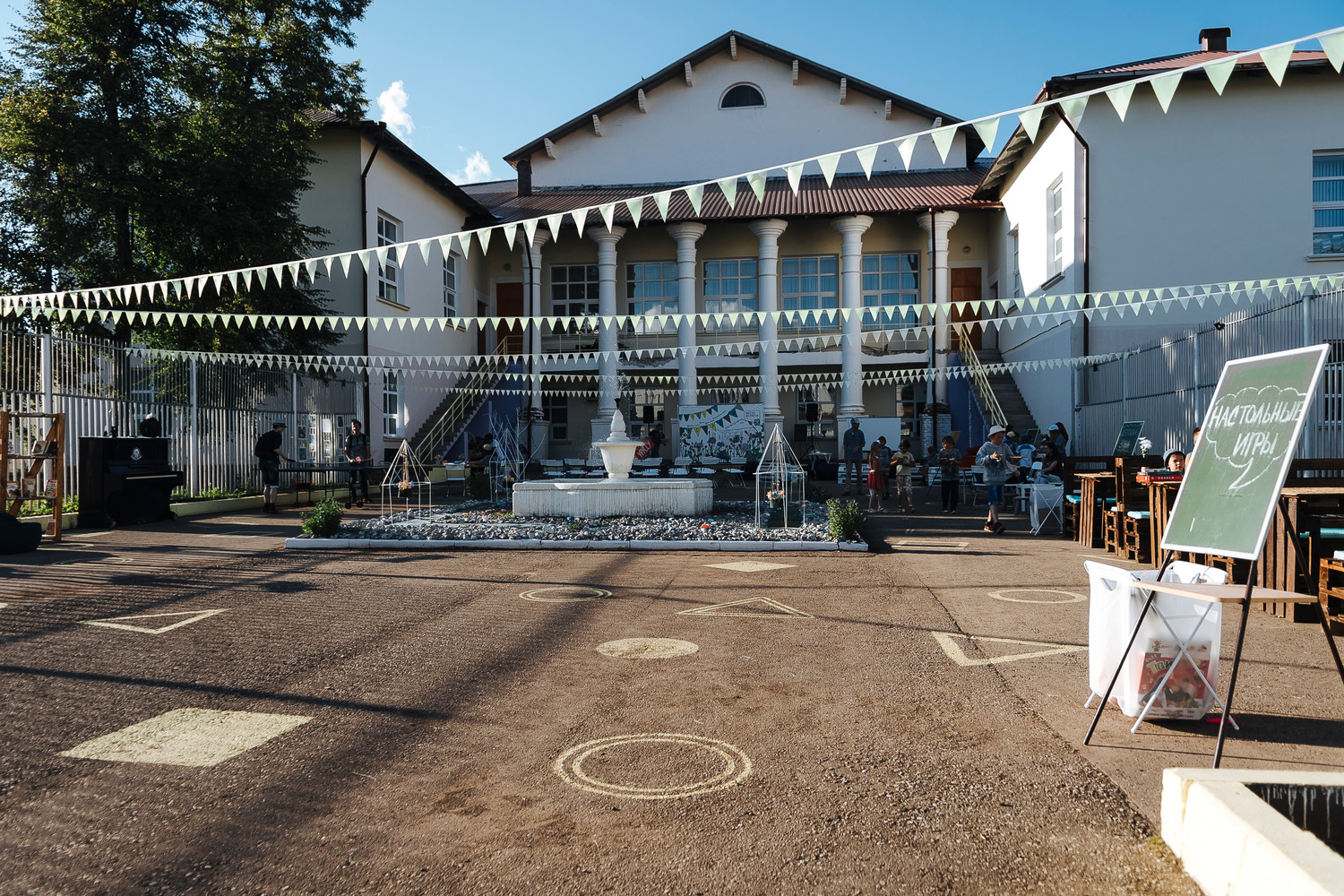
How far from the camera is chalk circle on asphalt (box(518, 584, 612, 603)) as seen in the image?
7.39 meters

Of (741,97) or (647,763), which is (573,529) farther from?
(741,97)

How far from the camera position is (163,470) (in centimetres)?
1400

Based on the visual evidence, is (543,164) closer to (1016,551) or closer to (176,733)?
(1016,551)

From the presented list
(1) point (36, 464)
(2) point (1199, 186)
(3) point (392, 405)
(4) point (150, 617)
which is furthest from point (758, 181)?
(3) point (392, 405)

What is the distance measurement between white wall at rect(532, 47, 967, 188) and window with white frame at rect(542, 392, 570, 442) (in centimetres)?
816

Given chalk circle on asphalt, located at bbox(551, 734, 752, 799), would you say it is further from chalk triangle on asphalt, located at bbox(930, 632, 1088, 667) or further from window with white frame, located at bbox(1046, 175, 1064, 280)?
window with white frame, located at bbox(1046, 175, 1064, 280)

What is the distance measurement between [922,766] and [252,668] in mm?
3921

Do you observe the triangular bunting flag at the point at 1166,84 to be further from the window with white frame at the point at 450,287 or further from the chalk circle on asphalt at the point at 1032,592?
the window with white frame at the point at 450,287

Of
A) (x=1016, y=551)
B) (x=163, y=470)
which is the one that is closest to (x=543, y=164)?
(x=163, y=470)

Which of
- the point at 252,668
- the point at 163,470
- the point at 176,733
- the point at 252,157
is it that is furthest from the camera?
the point at 252,157

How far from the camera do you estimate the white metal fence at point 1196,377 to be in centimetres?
1109

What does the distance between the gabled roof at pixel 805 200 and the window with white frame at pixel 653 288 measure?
91.8 inches

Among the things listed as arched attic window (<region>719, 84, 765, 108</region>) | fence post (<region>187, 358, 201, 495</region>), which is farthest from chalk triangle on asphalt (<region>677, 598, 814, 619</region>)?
arched attic window (<region>719, 84, 765, 108</region>)

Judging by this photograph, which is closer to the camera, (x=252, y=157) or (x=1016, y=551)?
(x=1016, y=551)
